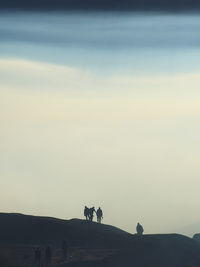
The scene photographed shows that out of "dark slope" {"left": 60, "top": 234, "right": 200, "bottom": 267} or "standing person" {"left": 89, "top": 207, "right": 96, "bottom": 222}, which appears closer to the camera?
"dark slope" {"left": 60, "top": 234, "right": 200, "bottom": 267}

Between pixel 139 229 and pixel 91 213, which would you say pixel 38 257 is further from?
pixel 139 229

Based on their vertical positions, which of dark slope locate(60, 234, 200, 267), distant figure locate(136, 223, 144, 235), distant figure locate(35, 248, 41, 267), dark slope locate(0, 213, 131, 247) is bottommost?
distant figure locate(35, 248, 41, 267)

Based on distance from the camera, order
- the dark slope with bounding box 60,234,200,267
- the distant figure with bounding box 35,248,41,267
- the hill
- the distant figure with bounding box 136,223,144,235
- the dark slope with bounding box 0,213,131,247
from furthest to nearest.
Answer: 1. the distant figure with bounding box 136,223,144,235
2. the dark slope with bounding box 0,213,131,247
3. the hill
4. the dark slope with bounding box 60,234,200,267
5. the distant figure with bounding box 35,248,41,267

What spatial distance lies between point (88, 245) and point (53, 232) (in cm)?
1197

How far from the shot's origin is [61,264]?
118 m

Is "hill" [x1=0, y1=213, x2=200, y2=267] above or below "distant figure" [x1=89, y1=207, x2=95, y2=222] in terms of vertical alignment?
below

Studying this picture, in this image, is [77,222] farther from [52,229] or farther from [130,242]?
[130,242]

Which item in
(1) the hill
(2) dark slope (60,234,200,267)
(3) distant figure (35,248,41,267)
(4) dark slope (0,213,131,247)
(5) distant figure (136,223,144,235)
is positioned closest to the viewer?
(3) distant figure (35,248,41,267)

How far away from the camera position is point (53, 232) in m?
A: 146

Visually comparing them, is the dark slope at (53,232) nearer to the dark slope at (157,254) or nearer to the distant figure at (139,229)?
the dark slope at (157,254)

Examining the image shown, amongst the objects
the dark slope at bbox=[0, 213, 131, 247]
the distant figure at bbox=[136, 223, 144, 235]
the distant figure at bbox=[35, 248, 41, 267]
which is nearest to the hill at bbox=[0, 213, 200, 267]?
the dark slope at bbox=[0, 213, 131, 247]

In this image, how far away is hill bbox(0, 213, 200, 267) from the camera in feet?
398

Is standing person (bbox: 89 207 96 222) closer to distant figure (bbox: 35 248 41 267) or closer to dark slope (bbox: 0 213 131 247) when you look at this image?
dark slope (bbox: 0 213 131 247)

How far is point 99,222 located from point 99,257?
30.4 metres
